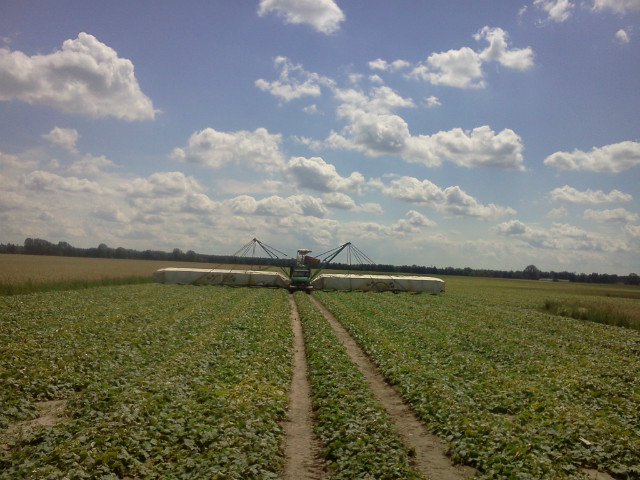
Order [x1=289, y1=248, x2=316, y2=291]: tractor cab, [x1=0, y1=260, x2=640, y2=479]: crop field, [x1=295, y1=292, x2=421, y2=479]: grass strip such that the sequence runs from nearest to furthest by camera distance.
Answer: [x1=295, y1=292, x2=421, y2=479]: grass strip
[x1=0, y1=260, x2=640, y2=479]: crop field
[x1=289, y1=248, x2=316, y2=291]: tractor cab

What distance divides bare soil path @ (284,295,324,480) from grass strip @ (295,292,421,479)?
0.23 meters

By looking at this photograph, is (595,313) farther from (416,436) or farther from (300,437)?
(300,437)

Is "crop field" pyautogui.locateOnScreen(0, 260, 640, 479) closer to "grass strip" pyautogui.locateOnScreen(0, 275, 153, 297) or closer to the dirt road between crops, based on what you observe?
the dirt road between crops

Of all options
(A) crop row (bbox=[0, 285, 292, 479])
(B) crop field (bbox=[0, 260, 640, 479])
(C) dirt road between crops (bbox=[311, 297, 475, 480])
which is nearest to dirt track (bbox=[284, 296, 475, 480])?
(C) dirt road between crops (bbox=[311, 297, 475, 480])

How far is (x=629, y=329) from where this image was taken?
115 ft

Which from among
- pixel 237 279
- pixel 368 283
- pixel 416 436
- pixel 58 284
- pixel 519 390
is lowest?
pixel 416 436

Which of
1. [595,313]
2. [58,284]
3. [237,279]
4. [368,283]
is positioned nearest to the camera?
[595,313]

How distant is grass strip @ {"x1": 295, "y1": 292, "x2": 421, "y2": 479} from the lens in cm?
926

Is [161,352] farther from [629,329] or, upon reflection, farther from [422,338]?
[629,329]

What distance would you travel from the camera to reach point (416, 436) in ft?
38.2

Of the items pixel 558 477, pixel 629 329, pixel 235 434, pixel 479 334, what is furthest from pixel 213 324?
pixel 629 329

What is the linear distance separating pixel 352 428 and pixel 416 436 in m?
1.63

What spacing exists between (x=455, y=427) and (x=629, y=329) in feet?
101

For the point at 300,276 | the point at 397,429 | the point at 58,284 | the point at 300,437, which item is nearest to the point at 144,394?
the point at 300,437
